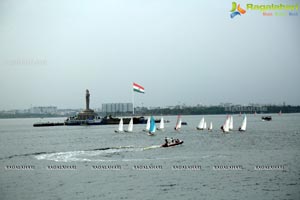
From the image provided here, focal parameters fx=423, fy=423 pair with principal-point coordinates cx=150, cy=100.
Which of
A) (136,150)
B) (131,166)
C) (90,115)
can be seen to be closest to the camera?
(131,166)

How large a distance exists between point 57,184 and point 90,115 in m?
159

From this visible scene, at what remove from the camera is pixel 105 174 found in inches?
1783

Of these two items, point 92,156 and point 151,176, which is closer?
point 151,176

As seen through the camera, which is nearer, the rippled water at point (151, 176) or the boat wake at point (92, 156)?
the rippled water at point (151, 176)

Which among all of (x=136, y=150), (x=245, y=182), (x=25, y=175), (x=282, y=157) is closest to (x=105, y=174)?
(x=25, y=175)

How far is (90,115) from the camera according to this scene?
652ft

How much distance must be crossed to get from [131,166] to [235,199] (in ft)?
59.8

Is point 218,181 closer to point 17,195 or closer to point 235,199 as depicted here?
point 235,199

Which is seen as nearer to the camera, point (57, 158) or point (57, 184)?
point (57, 184)

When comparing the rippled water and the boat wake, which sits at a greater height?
the boat wake

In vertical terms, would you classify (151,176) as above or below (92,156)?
below

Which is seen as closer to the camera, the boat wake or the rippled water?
the rippled water

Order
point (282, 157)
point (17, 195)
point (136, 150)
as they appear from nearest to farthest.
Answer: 1. point (17, 195)
2. point (282, 157)
3. point (136, 150)

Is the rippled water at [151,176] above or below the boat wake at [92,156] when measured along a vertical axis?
below
